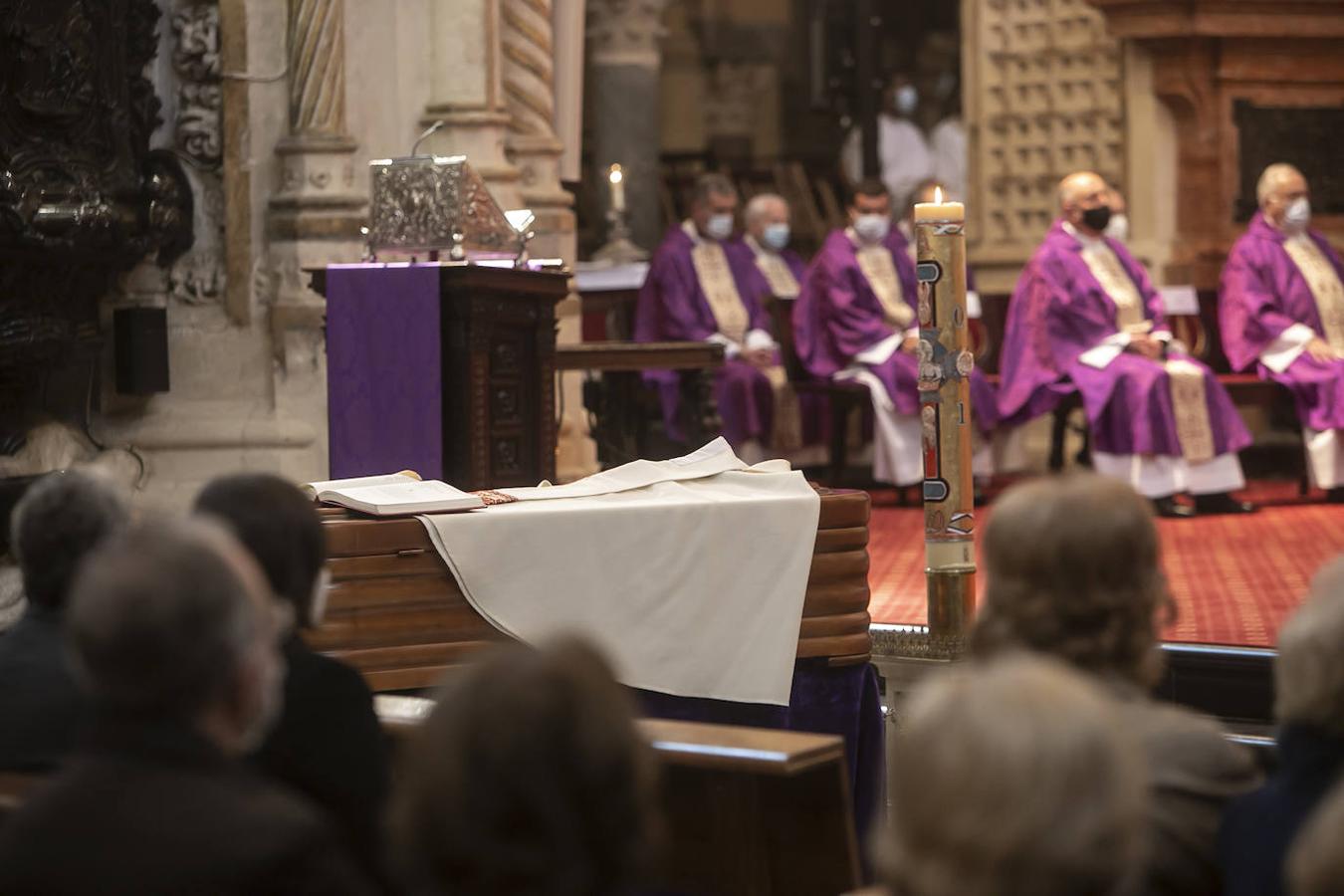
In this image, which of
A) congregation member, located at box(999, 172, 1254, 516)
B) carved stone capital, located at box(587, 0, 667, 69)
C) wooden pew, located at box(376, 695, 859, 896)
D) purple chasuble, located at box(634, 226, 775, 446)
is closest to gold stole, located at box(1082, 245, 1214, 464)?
congregation member, located at box(999, 172, 1254, 516)

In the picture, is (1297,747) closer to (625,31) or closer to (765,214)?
(765,214)

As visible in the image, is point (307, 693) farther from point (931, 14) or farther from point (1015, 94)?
point (931, 14)

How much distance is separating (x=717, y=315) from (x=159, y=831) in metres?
9.08

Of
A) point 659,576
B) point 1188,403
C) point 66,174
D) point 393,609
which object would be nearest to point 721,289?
point 1188,403

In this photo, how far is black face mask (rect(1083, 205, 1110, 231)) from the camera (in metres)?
10.4

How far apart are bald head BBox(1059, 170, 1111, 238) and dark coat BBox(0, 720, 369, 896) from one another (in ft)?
29.6

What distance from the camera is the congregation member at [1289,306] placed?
1005 centimetres

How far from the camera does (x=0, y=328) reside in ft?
22.4

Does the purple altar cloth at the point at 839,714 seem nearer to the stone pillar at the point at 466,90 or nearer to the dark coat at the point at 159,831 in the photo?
the dark coat at the point at 159,831

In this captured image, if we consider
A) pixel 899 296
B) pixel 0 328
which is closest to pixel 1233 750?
pixel 0 328

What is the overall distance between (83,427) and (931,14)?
41.0 feet

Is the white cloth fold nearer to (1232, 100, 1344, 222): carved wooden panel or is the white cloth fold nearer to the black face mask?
the black face mask

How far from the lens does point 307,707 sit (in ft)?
8.27

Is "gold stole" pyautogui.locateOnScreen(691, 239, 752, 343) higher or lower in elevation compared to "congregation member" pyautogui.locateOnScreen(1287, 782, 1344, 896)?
higher
